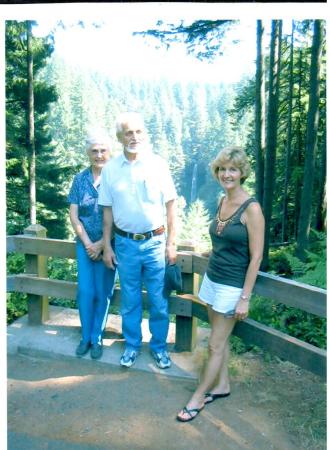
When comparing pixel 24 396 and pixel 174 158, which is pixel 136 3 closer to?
pixel 174 158

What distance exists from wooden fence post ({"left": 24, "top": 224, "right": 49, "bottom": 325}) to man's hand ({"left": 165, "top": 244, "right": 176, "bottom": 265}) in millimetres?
1255

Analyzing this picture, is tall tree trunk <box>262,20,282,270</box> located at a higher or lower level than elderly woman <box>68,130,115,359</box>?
higher

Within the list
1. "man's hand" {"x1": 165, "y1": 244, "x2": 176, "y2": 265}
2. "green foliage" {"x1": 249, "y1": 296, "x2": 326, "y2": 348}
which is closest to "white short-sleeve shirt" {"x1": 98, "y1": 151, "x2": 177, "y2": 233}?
"man's hand" {"x1": 165, "y1": 244, "x2": 176, "y2": 265}

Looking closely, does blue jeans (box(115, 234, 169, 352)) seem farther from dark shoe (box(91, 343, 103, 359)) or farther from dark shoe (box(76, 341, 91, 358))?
dark shoe (box(76, 341, 91, 358))

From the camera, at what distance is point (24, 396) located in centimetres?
286

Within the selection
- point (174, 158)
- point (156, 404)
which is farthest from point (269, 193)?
point (156, 404)

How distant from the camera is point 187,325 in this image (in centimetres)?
334

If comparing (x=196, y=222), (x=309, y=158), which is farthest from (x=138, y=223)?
(x=309, y=158)

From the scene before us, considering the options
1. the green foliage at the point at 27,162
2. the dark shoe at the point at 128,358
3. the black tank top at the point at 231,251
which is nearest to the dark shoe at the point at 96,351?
the dark shoe at the point at 128,358

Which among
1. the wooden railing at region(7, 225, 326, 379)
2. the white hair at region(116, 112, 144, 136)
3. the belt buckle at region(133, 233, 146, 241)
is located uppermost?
the white hair at region(116, 112, 144, 136)

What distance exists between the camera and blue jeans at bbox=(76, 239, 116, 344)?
3.19 m

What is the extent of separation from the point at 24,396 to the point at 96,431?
2.25 ft

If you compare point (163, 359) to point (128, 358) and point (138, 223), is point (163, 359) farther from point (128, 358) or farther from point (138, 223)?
point (138, 223)

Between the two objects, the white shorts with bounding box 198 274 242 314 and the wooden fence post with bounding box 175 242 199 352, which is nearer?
the white shorts with bounding box 198 274 242 314
